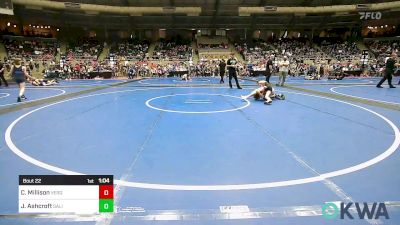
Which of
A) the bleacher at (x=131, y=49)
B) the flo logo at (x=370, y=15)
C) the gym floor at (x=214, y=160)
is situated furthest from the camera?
the flo logo at (x=370, y=15)

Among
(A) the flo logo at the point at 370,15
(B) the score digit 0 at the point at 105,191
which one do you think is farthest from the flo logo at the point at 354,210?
(A) the flo logo at the point at 370,15

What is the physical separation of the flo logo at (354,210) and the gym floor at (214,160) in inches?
2.7

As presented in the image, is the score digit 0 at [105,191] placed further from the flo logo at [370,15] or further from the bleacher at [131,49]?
the flo logo at [370,15]

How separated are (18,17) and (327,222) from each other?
40986 mm

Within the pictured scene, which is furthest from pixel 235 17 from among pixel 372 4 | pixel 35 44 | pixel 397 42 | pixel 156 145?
pixel 156 145

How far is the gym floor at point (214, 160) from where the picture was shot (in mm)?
3127

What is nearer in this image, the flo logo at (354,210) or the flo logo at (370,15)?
the flo logo at (354,210)

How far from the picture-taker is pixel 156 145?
5.42 meters
